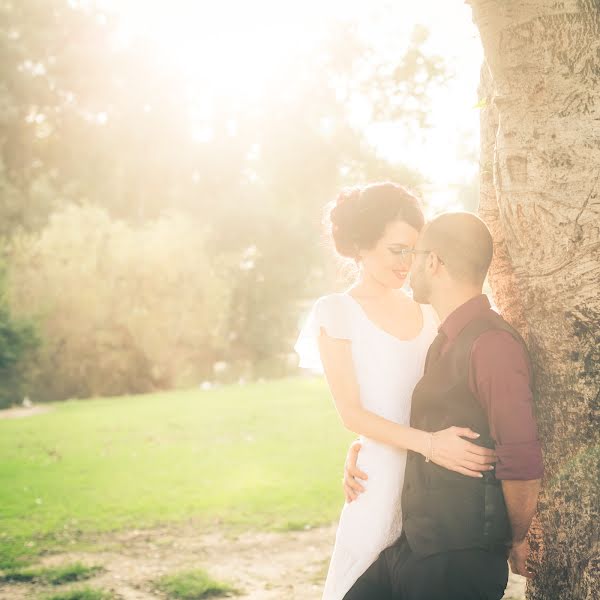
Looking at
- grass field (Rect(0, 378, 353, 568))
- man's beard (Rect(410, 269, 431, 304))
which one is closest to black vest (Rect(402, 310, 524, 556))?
man's beard (Rect(410, 269, 431, 304))

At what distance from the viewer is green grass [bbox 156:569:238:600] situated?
5.43 meters

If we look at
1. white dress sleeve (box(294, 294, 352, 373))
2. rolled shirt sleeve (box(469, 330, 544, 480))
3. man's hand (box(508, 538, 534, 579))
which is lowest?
man's hand (box(508, 538, 534, 579))

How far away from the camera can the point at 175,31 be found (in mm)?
33469

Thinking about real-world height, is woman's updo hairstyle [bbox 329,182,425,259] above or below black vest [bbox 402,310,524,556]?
above

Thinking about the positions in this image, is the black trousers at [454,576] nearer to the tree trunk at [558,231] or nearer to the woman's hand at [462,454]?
the woman's hand at [462,454]

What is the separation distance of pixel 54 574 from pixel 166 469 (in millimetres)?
4121

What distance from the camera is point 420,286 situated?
2.88 m

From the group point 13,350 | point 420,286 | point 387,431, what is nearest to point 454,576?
point 387,431

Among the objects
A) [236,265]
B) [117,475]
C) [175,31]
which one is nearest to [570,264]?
[117,475]

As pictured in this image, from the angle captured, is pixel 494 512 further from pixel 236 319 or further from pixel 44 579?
pixel 236 319

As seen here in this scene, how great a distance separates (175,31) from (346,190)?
32814 mm

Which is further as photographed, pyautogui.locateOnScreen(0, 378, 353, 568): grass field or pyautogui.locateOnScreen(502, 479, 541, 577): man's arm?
pyautogui.locateOnScreen(0, 378, 353, 568): grass field

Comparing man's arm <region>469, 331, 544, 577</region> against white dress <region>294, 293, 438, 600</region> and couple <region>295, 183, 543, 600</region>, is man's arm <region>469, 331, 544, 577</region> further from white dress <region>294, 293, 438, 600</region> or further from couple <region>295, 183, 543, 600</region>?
white dress <region>294, 293, 438, 600</region>

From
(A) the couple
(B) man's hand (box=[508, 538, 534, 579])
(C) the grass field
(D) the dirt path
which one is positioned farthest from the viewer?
(C) the grass field
